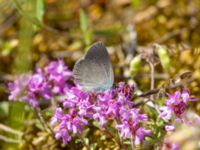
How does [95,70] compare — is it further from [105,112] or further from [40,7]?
[40,7]

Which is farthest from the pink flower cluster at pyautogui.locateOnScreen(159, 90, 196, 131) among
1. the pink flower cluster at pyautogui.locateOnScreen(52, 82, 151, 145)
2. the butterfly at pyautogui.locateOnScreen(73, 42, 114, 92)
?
the butterfly at pyautogui.locateOnScreen(73, 42, 114, 92)

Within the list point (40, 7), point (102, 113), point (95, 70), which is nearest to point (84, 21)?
point (40, 7)

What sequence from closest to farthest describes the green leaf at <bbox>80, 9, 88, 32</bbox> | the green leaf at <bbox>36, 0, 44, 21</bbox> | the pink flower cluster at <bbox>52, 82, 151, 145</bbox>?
the pink flower cluster at <bbox>52, 82, 151, 145</bbox> < the green leaf at <bbox>36, 0, 44, 21</bbox> < the green leaf at <bbox>80, 9, 88, 32</bbox>

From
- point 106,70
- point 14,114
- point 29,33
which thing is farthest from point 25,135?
point 106,70

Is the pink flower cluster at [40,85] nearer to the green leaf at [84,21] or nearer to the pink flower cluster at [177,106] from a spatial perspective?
the green leaf at [84,21]

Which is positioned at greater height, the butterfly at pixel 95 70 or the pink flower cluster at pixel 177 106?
the butterfly at pixel 95 70

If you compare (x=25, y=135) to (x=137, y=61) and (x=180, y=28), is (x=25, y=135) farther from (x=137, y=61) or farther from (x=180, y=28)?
(x=180, y=28)

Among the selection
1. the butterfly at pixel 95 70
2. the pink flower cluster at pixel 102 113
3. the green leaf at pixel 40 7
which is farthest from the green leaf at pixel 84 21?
the butterfly at pixel 95 70

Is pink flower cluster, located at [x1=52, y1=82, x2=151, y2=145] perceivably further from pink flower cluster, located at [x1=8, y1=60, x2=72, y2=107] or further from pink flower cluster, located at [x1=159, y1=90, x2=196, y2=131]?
pink flower cluster, located at [x1=8, y1=60, x2=72, y2=107]
